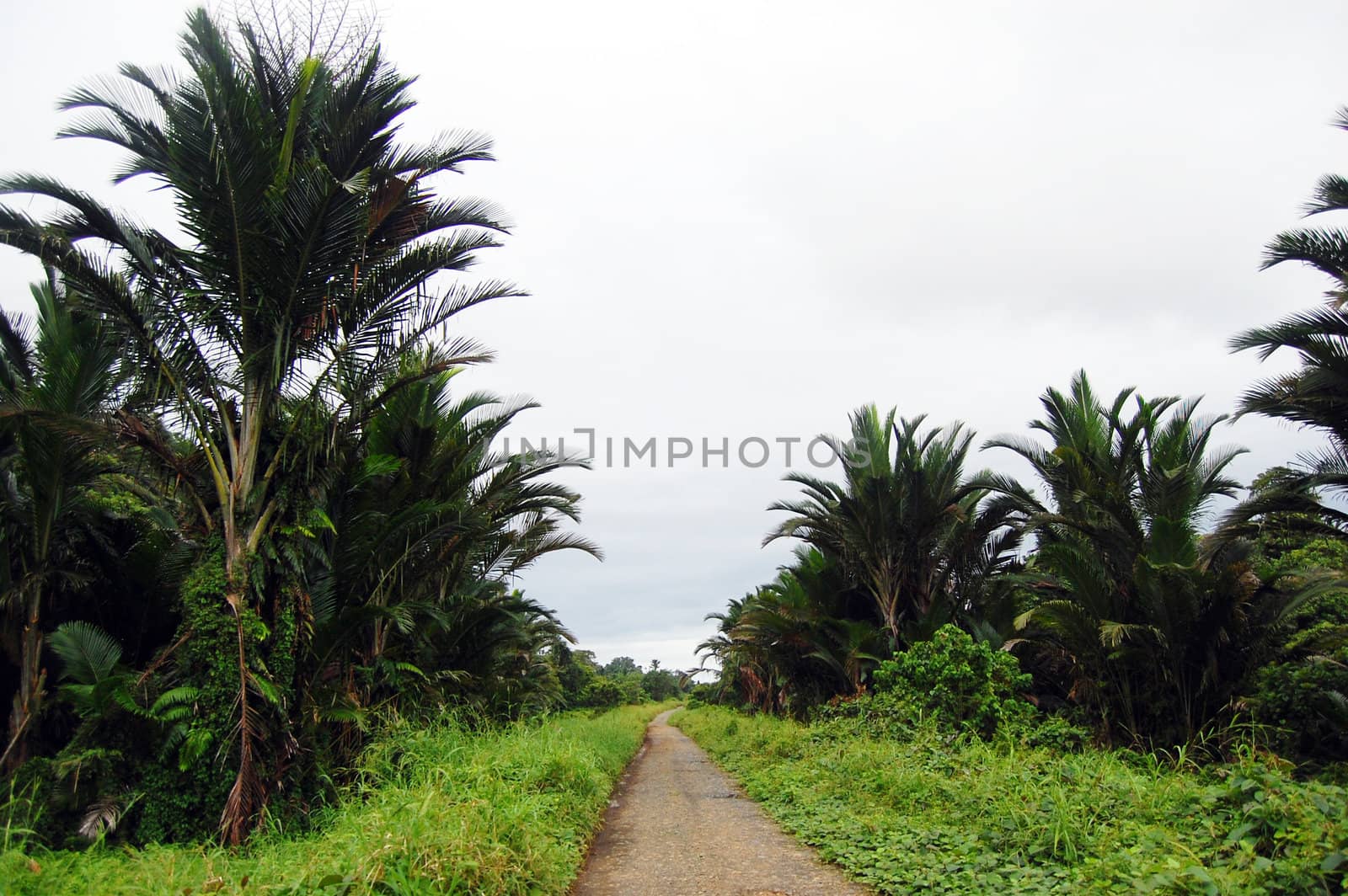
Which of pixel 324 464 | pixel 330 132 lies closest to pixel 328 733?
pixel 324 464

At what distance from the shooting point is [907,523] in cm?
1700

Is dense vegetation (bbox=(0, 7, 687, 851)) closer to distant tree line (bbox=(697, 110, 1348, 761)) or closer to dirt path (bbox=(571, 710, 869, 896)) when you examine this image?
dirt path (bbox=(571, 710, 869, 896))

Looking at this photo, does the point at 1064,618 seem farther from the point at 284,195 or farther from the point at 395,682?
the point at 284,195

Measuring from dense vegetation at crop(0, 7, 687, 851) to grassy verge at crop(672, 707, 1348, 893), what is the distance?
15.1 ft

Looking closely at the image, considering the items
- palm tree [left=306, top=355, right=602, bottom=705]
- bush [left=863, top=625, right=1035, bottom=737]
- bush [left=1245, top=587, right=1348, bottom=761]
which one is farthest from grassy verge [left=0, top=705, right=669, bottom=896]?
bush [left=1245, top=587, right=1348, bottom=761]

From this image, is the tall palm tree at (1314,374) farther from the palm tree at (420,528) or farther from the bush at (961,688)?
the palm tree at (420,528)

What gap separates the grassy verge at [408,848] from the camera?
4461 mm

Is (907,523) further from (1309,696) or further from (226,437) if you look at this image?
(226,437)

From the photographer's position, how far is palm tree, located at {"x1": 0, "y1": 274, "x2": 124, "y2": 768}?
8.53 meters

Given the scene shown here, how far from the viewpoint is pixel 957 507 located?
53.1ft

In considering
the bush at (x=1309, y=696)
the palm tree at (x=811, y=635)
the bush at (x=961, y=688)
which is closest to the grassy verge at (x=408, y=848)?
the bush at (x=961, y=688)

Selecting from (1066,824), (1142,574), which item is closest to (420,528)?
(1066,824)

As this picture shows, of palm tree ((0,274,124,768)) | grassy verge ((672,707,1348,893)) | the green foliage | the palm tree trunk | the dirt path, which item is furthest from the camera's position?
palm tree ((0,274,124,768))

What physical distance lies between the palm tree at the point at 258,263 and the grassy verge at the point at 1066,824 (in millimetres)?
5275
